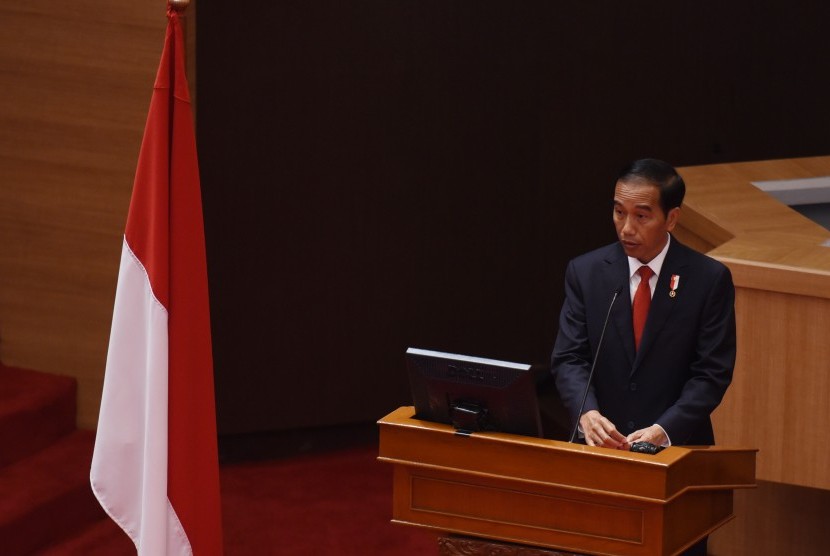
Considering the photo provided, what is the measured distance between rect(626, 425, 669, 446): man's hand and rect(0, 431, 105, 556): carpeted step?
7.58 feet

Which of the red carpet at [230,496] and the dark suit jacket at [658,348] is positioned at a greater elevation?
the dark suit jacket at [658,348]

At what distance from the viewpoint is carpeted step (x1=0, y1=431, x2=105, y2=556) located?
15.0 ft

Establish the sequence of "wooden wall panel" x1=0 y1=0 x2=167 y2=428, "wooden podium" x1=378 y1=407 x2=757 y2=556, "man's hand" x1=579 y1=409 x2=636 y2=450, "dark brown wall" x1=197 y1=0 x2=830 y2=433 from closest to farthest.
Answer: "wooden podium" x1=378 y1=407 x2=757 y2=556 < "man's hand" x1=579 y1=409 x2=636 y2=450 < "wooden wall panel" x1=0 y1=0 x2=167 y2=428 < "dark brown wall" x1=197 y1=0 x2=830 y2=433

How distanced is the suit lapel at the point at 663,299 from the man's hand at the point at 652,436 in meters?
0.18

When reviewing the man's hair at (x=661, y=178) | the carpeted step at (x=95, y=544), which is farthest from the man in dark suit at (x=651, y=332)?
the carpeted step at (x=95, y=544)

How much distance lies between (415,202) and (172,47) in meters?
2.41

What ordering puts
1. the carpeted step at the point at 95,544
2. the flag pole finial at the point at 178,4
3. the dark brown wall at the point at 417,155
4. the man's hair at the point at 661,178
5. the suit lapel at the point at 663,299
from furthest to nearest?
the dark brown wall at the point at 417,155 → the carpeted step at the point at 95,544 → the flag pole finial at the point at 178,4 → the suit lapel at the point at 663,299 → the man's hair at the point at 661,178

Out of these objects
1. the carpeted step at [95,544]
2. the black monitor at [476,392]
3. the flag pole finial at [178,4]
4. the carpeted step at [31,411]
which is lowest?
the carpeted step at [95,544]

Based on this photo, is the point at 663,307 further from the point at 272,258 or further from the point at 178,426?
the point at 272,258

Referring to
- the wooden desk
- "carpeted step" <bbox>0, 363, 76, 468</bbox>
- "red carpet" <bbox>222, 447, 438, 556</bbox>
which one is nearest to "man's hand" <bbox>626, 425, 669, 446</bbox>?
the wooden desk

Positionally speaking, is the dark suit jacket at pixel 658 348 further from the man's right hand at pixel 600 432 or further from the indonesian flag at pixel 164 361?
the indonesian flag at pixel 164 361

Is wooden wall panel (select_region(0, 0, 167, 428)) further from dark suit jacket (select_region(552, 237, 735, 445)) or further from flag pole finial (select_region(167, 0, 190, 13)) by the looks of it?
dark suit jacket (select_region(552, 237, 735, 445))

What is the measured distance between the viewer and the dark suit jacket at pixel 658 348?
3205 millimetres

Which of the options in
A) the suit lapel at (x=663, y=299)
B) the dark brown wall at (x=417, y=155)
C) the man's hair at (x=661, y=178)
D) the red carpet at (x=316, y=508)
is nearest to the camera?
the man's hair at (x=661, y=178)
